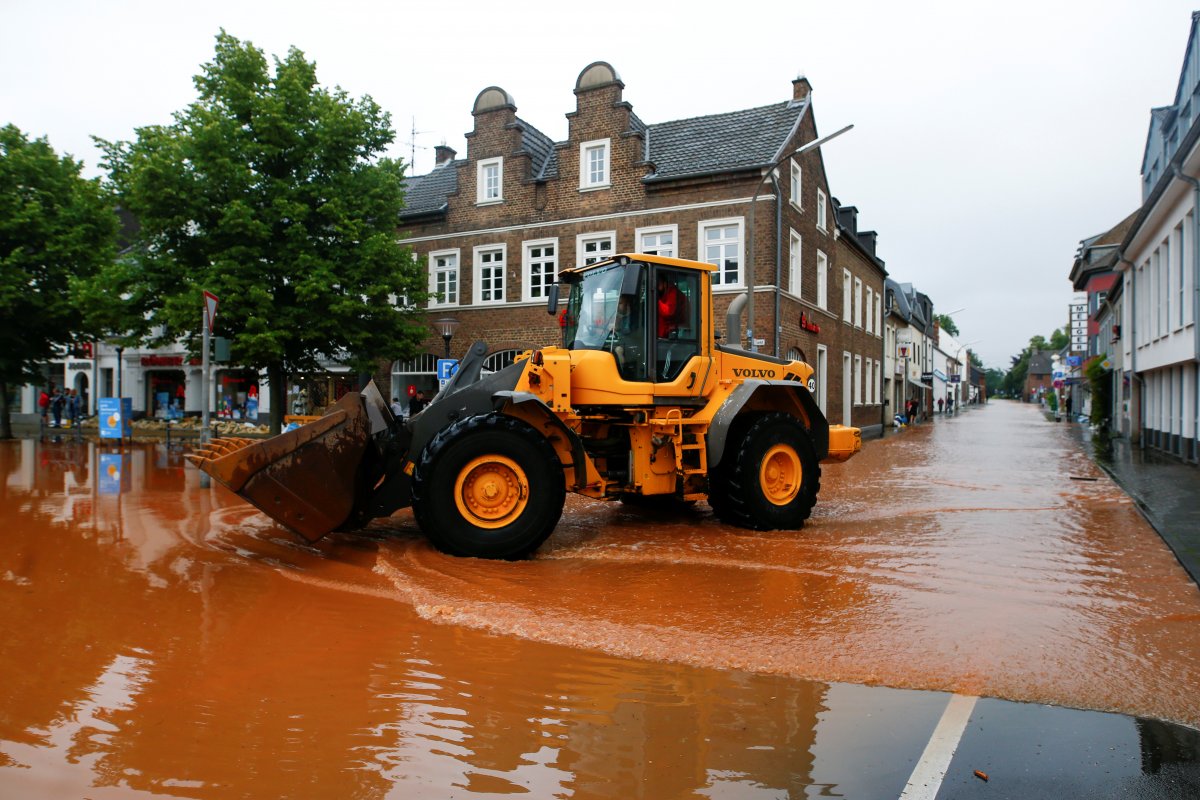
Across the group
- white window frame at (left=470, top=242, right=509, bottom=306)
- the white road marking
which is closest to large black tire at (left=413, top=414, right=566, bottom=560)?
the white road marking

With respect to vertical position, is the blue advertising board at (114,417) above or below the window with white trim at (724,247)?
below

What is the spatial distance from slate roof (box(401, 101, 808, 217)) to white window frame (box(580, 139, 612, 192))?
0.97 m

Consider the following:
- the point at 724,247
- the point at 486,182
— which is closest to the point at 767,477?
the point at 724,247

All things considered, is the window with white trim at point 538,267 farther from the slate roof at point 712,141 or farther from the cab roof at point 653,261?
the cab roof at point 653,261

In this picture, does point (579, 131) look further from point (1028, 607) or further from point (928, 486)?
point (1028, 607)

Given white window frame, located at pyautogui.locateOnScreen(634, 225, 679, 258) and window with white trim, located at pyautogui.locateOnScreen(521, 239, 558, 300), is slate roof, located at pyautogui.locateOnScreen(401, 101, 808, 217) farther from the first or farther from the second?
window with white trim, located at pyautogui.locateOnScreen(521, 239, 558, 300)

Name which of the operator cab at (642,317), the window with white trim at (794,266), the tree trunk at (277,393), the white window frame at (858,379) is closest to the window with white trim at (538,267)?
the window with white trim at (794,266)

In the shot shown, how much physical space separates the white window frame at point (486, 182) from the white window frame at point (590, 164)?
126 inches

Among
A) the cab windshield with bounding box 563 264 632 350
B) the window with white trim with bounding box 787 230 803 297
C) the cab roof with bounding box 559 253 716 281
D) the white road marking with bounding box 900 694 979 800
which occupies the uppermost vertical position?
the window with white trim with bounding box 787 230 803 297

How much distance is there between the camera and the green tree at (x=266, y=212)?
62.1 ft

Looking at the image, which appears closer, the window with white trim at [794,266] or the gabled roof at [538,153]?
the window with white trim at [794,266]

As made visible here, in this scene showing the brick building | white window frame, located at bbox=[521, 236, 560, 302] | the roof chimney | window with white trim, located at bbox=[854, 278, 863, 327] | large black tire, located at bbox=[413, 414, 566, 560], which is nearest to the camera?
large black tire, located at bbox=[413, 414, 566, 560]

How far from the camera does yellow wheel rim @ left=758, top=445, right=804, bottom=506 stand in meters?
8.84

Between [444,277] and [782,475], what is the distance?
2145cm
